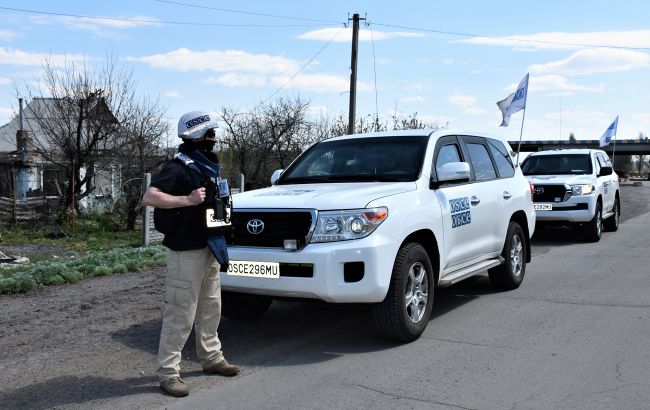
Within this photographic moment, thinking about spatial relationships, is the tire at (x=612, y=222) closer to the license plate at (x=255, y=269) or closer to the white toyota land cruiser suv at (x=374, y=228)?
the white toyota land cruiser suv at (x=374, y=228)

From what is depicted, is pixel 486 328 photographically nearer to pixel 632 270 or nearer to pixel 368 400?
pixel 368 400

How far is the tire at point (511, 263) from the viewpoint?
7.59m

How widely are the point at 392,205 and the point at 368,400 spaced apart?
5.53 feet

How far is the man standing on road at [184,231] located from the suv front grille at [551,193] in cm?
992

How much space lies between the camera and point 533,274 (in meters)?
9.09

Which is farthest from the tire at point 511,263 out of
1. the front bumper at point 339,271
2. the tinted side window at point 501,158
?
the front bumper at point 339,271

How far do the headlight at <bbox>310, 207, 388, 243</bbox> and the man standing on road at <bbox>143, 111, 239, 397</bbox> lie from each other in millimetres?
917

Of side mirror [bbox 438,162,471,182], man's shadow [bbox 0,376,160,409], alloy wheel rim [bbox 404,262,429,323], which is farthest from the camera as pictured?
side mirror [bbox 438,162,471,182]

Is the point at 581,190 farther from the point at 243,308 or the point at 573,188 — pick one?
the point at 243,308

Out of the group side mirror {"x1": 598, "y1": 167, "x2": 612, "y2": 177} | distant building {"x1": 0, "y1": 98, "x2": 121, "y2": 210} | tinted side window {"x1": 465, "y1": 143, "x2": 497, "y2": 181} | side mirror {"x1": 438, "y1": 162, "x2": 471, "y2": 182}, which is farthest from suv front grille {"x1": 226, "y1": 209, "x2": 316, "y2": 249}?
distant building {"x1": 0, "y1": 98, "x2": 121, "y2": 210}

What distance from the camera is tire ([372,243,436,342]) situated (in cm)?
525

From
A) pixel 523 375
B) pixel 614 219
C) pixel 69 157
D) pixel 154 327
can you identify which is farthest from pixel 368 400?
pixel 69 157

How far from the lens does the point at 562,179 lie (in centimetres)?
1312

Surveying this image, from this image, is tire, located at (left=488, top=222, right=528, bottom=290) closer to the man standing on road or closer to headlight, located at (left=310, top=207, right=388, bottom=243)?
headlight, located at (left=310, top=207, right=388, bottom=243)
